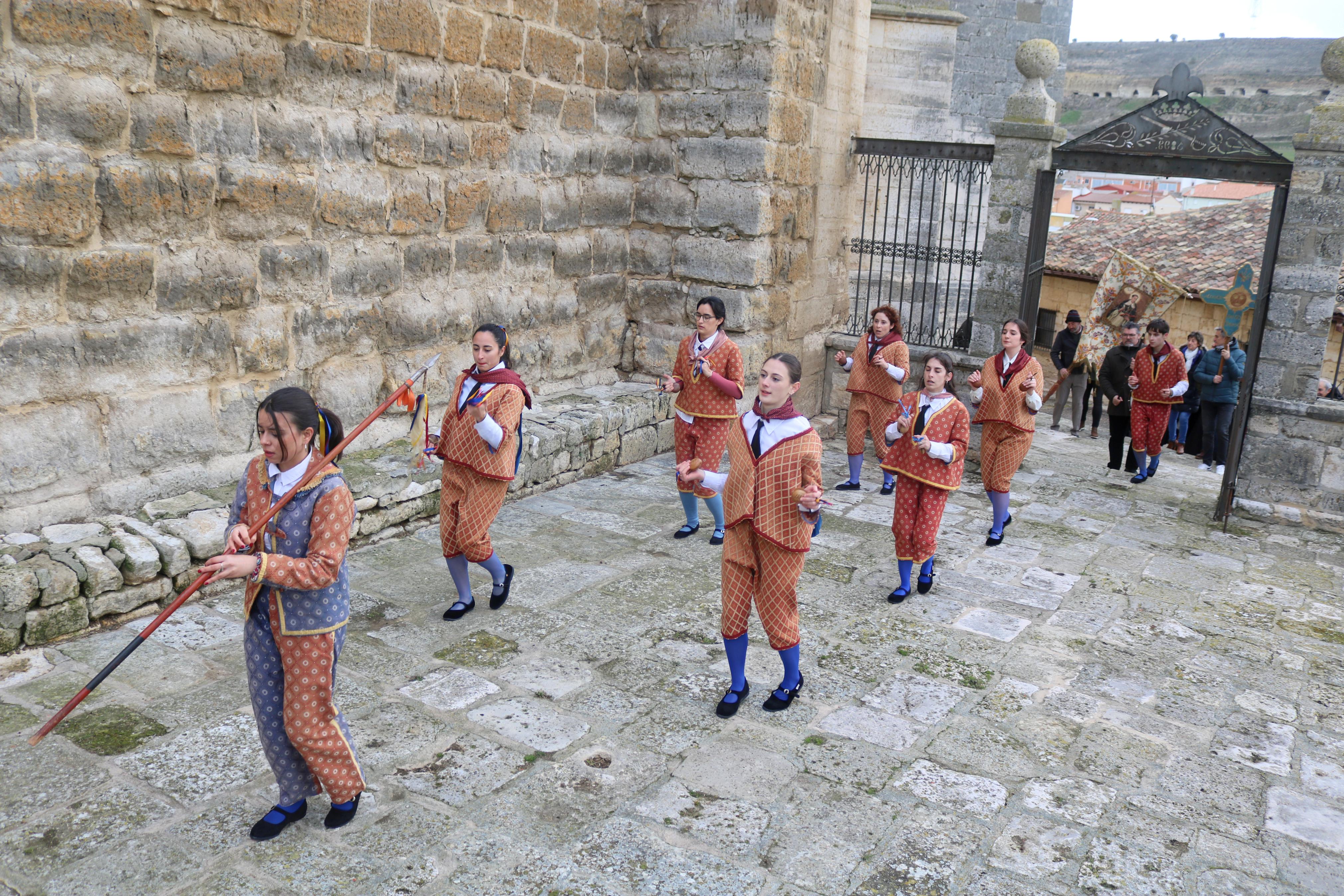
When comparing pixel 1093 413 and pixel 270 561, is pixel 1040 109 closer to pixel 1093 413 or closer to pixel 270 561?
pixel 1093 413

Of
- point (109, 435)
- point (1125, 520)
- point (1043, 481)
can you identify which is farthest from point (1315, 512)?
point (109, 435)

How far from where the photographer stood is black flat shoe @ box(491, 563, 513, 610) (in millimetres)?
5695

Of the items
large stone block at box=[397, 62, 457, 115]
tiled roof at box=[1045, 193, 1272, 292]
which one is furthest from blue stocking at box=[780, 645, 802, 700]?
A: tiled roof at box=[1045, 193, 1272, 292]

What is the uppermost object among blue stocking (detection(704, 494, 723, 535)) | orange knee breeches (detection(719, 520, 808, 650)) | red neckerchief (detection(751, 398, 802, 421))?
red neckerchief (detection(751, 398, 802, 421))

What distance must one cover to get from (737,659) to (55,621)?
3125 mm

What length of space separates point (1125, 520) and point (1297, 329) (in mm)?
1844

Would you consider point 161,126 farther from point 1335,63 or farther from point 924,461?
point 1335,63

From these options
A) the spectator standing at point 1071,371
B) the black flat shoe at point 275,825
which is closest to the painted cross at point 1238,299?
the spectator standing at point 1071,371

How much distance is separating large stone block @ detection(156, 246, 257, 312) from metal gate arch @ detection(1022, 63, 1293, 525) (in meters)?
5.73

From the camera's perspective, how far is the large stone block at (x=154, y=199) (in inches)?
211

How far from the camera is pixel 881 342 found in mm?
8148

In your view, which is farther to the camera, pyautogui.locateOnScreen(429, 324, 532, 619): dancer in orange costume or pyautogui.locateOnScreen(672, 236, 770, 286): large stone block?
pyautogui.locateOnScreen(672, 236, 770, 286): large stone block

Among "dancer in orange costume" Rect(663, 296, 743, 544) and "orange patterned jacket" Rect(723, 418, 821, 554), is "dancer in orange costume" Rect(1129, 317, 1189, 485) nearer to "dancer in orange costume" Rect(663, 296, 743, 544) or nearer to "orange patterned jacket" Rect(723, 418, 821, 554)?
"dancer in orange costume" Rect(663, 296, 743, 544)

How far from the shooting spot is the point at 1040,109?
29.2ft
